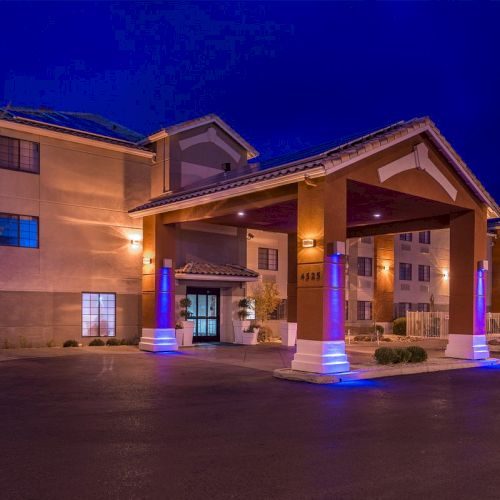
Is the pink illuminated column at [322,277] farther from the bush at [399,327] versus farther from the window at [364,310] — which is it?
the window at [364,310]

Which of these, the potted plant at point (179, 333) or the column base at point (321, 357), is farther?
the potted plant at point (179, 333)

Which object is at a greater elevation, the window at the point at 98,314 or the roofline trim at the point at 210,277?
the roofline trim at the point at 210,277

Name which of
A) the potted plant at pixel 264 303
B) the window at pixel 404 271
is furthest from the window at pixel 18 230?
the window at pixel 404 271

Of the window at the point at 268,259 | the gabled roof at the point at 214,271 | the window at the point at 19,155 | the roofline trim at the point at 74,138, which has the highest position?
the roofline trim at the point at 74,138

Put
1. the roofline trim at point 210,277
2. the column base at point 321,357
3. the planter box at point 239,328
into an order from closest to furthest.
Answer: the column base at point 321,357, the roofline trim at point 210,277, the planter box at point 239,328

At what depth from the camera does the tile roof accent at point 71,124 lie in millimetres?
20375

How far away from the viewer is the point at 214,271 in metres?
23.2

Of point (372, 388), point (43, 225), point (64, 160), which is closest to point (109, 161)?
point (64, 160)

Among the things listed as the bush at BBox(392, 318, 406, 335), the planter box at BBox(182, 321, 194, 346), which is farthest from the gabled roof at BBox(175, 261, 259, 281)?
the bush at BBox(392, 318, 406, 335)

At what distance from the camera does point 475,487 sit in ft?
19.2

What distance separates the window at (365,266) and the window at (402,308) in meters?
3.28

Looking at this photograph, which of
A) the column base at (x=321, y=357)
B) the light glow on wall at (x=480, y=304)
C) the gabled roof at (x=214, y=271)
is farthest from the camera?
the gabled roof at (x=214, y=271)

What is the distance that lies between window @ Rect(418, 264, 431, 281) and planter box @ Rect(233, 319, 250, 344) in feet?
54.5

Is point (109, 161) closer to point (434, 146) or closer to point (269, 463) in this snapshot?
point (434, 146)
